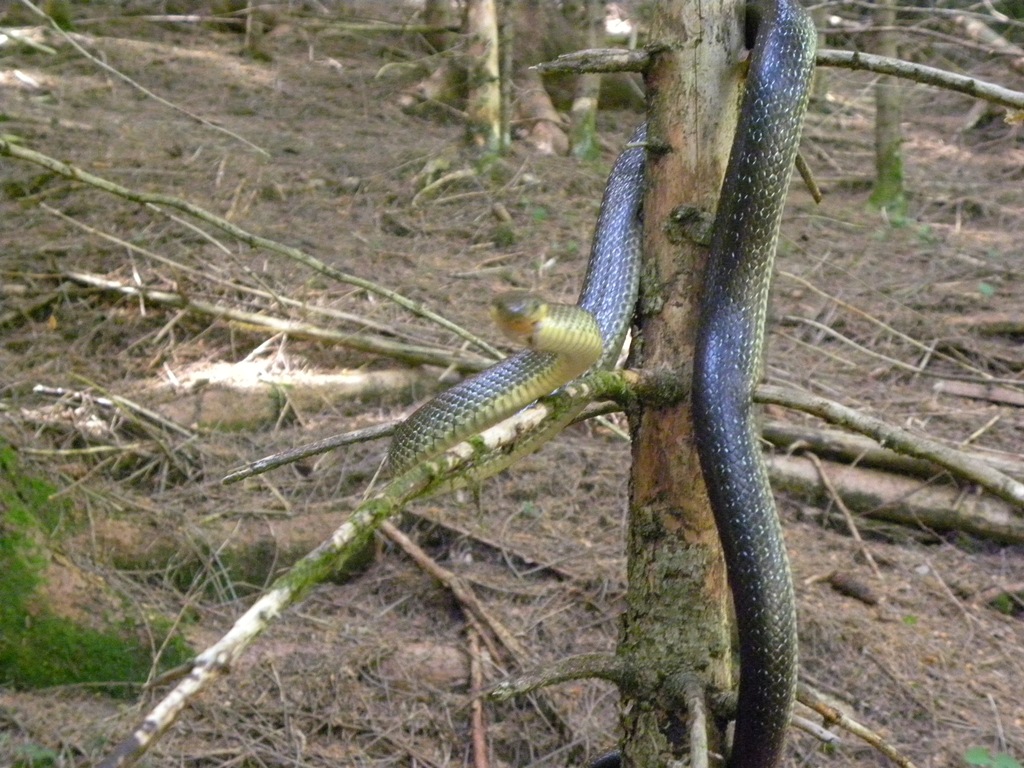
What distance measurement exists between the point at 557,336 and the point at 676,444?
1.34ft

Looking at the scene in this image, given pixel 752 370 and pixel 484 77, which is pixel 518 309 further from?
pixel 484 77

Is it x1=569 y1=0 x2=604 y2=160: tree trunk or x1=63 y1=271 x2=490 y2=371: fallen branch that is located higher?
x1=569 y1=0 x2=604 y2=160: tree trunk

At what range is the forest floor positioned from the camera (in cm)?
437

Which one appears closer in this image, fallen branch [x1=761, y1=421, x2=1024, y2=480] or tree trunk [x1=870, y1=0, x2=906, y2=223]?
fallen branch [x1=761, y1=421, x2=1024, y2=480]

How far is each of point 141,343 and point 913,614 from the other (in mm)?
5298

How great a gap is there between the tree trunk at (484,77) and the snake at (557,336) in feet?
24.9

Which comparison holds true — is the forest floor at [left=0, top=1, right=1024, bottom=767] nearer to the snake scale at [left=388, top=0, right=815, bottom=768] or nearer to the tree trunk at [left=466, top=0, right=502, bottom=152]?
the tree trunk at [left=466, top=0, right=502, bottom=152]

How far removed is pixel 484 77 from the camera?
10086mm

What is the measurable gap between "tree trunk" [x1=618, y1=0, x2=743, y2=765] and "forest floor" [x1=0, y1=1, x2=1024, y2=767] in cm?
52

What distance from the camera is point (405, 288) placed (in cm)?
766

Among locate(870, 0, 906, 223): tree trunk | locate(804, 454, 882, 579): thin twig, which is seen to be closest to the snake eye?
locate(804, 454, 882, 579): thin twig

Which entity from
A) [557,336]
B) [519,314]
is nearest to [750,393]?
[557,336]

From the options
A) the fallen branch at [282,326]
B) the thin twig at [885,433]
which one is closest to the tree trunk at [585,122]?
the fallen branch at [282,326]

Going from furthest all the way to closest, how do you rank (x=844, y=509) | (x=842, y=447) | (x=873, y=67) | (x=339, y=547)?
(x=842, y=447), (x=844, y=509), (x=873, y=67), (x=339, y=547)
